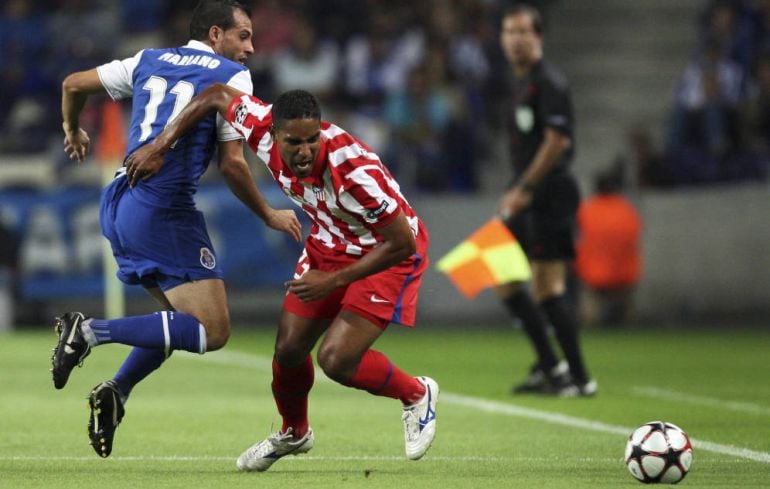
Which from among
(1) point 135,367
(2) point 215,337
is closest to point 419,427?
(2) point 215,337

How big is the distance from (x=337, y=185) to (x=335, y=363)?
76cm

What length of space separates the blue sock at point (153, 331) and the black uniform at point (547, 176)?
12.5ft

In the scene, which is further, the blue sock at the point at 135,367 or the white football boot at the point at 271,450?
the blue sock at the point at 135,367

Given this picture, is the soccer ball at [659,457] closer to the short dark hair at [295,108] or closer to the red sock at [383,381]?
the red sock at [383,381]

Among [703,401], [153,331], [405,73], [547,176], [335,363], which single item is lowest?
[703,401]

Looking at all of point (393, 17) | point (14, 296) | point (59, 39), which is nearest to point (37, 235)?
point (14, 296)

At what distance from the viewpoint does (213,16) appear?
704 centimetres

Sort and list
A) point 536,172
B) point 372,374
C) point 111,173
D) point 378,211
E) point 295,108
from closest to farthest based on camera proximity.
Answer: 1. point 295,108
2. point 378,211
3. point 372,374
4. point 536,172
5. point 111,173

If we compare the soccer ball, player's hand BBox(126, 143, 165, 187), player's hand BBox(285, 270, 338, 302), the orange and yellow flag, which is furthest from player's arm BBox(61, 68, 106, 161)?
the orange and yellow flag

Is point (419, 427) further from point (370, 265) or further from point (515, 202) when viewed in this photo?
point (515, 202)

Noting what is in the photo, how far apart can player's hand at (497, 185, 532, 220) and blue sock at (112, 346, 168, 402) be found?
3.40m

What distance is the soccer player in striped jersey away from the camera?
20.0 ft

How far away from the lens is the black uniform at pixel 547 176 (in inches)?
386

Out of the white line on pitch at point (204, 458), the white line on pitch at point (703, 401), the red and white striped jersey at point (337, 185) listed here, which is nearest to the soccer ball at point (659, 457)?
the white line on pitch at point (204, 458)
